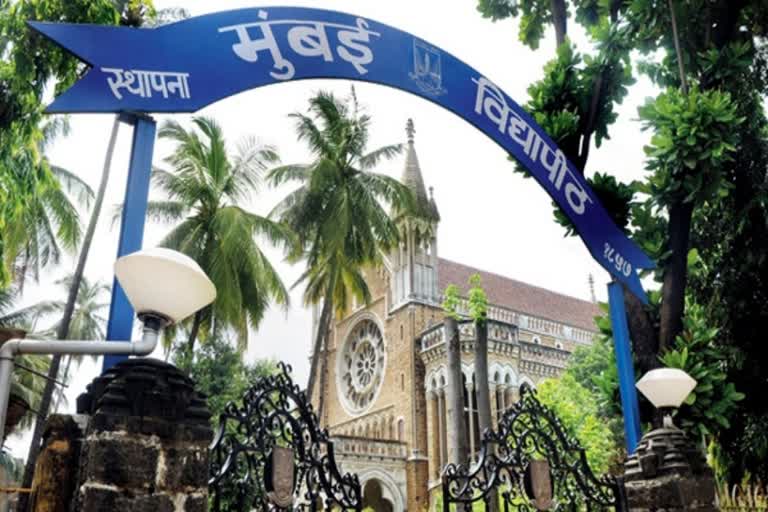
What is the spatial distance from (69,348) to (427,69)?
4103 millimetres

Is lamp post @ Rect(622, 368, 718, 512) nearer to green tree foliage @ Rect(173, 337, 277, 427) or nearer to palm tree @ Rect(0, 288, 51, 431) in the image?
green tree foliage @ Rect(173, 337, 277, 427)

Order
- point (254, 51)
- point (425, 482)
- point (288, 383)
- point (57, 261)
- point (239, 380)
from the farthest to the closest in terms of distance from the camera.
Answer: point (425, 482) < point (239, 380) < point (57, 261) < point (254, 51) < point (288, 383)

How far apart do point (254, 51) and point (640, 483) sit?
4.71 m

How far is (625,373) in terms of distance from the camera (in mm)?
7191

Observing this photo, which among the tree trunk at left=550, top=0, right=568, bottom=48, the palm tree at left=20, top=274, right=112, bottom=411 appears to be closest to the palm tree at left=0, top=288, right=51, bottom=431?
the palm tree at left=20, top=274, right=112, bottom=411

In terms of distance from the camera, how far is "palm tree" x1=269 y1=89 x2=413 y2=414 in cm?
1894

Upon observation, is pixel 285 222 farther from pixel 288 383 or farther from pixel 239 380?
pixel 288 383

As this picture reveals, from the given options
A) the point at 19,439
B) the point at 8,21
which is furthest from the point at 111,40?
the point at 19,439

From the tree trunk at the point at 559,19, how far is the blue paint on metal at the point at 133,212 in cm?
612

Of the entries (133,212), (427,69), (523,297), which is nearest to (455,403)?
(427,69)

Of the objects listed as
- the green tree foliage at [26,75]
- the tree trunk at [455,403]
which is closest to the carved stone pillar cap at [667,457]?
the green tree foliage at [26,75]

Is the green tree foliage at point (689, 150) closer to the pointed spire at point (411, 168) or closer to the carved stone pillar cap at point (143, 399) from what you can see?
the carved stone pillar cap at point (143, 399)

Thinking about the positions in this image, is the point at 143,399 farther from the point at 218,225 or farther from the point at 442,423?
the point at 442,423

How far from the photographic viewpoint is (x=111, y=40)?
4547 millimetres
